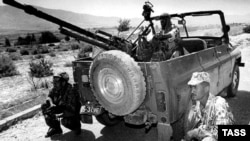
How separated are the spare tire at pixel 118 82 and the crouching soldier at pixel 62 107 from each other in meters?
0.97

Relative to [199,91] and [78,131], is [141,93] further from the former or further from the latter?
[78,131]

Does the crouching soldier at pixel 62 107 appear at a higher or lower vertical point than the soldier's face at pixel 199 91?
lower

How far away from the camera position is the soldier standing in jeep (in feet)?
7.80

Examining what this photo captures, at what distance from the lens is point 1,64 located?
1228 cm

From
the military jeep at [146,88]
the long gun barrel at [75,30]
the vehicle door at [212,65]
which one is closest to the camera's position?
the military jeep at [146,88]

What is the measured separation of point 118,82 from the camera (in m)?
3.27

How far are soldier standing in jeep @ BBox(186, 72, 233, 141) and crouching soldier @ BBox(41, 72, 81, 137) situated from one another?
7.96 ft

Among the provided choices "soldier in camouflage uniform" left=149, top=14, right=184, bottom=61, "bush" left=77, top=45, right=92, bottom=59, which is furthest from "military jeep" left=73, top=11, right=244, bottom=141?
"bush" left=77, top=45, right=92, bottom=59

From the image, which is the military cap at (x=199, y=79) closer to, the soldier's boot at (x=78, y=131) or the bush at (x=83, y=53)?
the soldier's boot at (x=78, y=131)

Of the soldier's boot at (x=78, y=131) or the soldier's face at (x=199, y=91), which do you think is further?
the soldier's boot at (x=78, y=131)

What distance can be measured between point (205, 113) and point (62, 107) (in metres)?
2.87

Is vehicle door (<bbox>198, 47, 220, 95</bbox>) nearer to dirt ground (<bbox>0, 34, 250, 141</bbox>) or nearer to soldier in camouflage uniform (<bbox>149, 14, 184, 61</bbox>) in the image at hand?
soldier in camouflage uniform (<bbox>149, 14, 184, 61</bbox>)

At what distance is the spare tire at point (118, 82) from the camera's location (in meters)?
3.08

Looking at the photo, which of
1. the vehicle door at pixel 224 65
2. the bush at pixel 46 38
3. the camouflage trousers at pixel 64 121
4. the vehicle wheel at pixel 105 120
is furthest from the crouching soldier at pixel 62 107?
the bush at pixel 46 38
